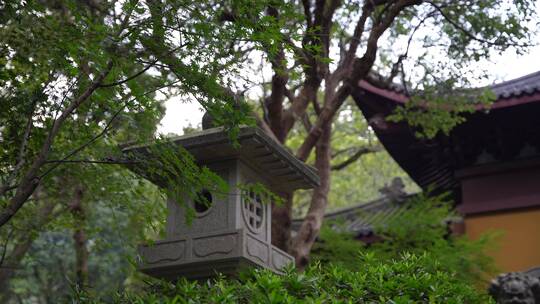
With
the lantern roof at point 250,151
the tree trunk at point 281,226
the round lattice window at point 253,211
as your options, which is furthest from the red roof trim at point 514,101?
the round lattice window at point 253,211

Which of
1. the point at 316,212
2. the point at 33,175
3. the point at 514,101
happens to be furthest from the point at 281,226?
the point at 33,175

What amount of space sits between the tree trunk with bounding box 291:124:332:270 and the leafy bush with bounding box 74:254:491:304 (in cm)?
402

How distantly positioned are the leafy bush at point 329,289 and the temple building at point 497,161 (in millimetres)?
6310

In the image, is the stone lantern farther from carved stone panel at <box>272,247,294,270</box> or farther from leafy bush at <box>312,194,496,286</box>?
leafy bush at <box>312,194,496,286</box>

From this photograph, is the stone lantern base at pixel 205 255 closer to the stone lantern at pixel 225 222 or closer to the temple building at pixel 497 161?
the stone lantern at pixel 225 222

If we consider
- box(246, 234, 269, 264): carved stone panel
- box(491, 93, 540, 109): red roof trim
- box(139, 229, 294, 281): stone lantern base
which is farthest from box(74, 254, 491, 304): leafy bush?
box(491, 93, 540, 109): red roof trim

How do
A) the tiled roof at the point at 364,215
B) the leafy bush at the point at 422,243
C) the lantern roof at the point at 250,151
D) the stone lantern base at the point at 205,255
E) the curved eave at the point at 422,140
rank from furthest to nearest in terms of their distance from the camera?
1. the tiled roof at the point at 364,215
2. the curved eave at the point at 422,140
3. the leafy bush at the point at 422,243
4. the lantern roof at the point at 250,151
5. the stone lantern base at the point at 205,255

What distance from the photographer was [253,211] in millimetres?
6785

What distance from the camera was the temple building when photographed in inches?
441

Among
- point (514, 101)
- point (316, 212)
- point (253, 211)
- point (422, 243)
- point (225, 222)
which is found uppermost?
point (514, 101)

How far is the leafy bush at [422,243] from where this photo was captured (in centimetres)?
1048

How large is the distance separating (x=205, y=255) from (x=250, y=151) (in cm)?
93

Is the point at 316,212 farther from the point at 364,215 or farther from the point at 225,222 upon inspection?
the point at 364,215

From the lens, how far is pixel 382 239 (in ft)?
38.2
